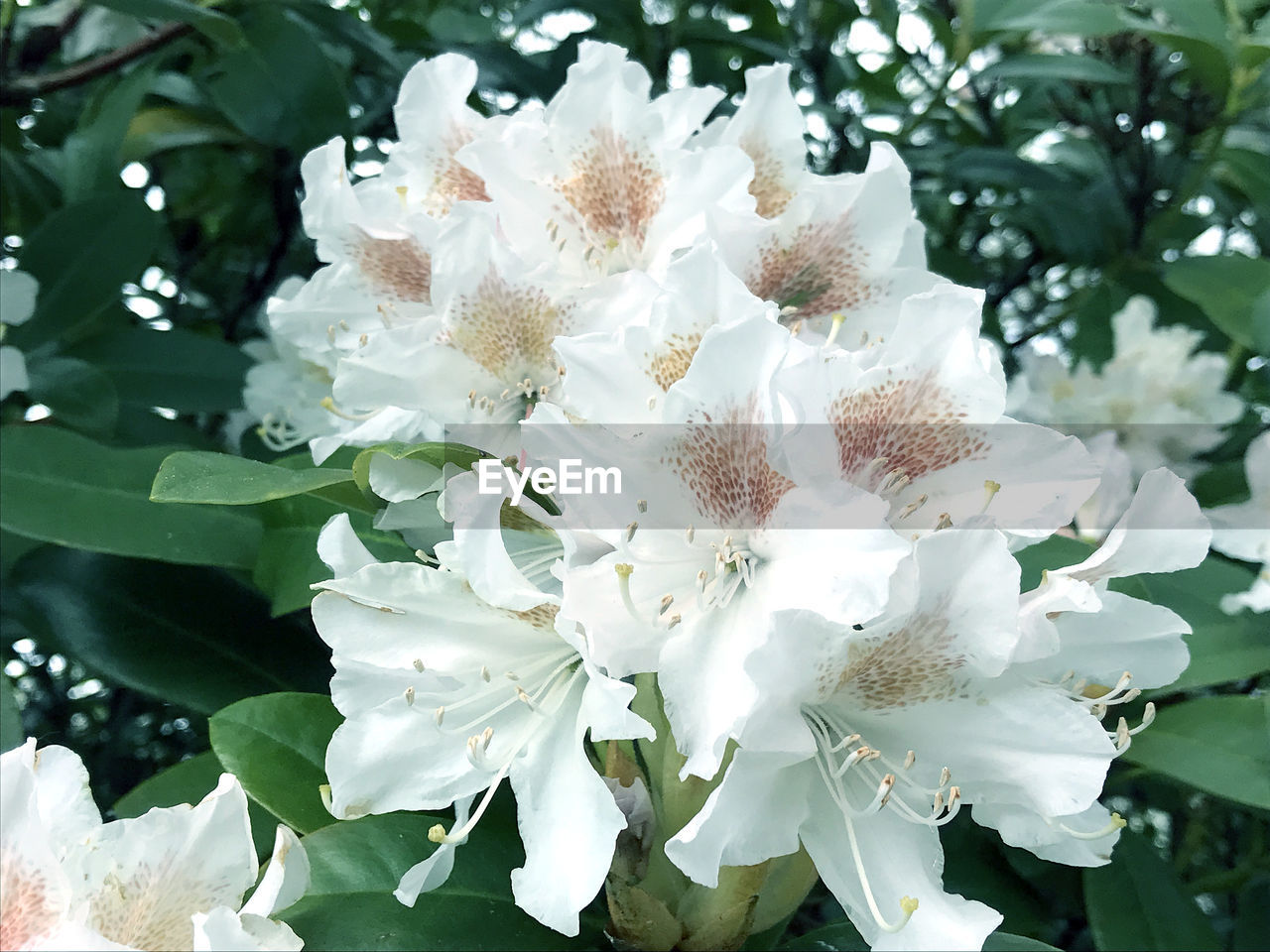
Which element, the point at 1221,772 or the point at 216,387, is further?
the point at 216,387

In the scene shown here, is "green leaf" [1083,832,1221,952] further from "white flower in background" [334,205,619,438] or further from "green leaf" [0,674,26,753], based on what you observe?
"green leaf" [0,674,26,753]

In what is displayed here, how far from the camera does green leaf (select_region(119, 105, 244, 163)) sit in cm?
132

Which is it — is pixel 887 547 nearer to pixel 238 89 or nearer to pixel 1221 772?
pixel 1221 772

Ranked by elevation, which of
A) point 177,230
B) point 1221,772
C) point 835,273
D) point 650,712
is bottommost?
point 177,230

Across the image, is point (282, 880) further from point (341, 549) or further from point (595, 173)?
point (595, 173)

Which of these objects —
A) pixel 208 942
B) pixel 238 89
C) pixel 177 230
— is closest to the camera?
pixel 208 942

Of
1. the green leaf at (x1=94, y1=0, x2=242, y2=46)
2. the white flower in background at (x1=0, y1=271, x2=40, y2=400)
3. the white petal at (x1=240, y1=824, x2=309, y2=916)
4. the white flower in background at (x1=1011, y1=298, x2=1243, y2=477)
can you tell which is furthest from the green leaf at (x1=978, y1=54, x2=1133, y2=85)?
the white petal at (x1=240, y1=824, x2=309, y2=916)

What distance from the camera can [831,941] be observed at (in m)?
0.72

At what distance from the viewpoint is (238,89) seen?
1192 mm

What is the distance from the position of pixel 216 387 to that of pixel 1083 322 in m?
1.13

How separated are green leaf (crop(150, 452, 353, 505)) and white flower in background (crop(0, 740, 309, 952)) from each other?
0.15 metres

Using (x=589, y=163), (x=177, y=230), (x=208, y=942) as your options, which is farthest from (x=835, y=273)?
(x=177, y=230)

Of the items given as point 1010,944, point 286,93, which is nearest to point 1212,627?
point 1010,944
